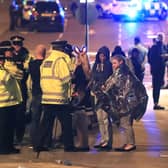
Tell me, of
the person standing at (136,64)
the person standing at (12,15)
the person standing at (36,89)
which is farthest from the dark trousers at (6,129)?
the person standing at (12,15)

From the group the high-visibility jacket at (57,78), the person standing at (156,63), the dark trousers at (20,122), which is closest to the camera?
the high-visibility jacket at (57,78)

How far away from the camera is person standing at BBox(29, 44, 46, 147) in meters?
12.2

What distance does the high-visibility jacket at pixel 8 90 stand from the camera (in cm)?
1200

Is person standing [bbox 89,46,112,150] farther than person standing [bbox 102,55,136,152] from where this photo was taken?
Yes

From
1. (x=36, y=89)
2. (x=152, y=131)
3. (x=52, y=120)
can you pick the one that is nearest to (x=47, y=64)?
(x=36, y=89)

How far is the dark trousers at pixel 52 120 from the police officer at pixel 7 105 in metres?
0.47

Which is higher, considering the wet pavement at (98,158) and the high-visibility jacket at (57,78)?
the high-visibility jacket at (57,78)

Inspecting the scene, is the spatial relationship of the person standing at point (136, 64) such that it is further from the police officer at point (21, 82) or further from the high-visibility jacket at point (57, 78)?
the high-visibility jacket at point (57, 78)

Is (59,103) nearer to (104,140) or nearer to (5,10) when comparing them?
(104,140)

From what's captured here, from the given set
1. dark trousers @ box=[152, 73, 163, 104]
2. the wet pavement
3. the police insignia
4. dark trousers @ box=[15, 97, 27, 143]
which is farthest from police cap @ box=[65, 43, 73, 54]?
dark trousers @ box=[152, 73, 163, 104]

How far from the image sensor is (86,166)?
10.9m

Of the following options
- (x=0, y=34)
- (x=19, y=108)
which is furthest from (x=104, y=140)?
(x=0, y=34)

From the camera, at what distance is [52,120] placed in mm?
12000

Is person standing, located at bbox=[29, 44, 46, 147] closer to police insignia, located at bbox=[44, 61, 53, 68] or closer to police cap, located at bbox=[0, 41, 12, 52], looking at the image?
police insignia, located at bbox=[44, 61, 53, 68]
